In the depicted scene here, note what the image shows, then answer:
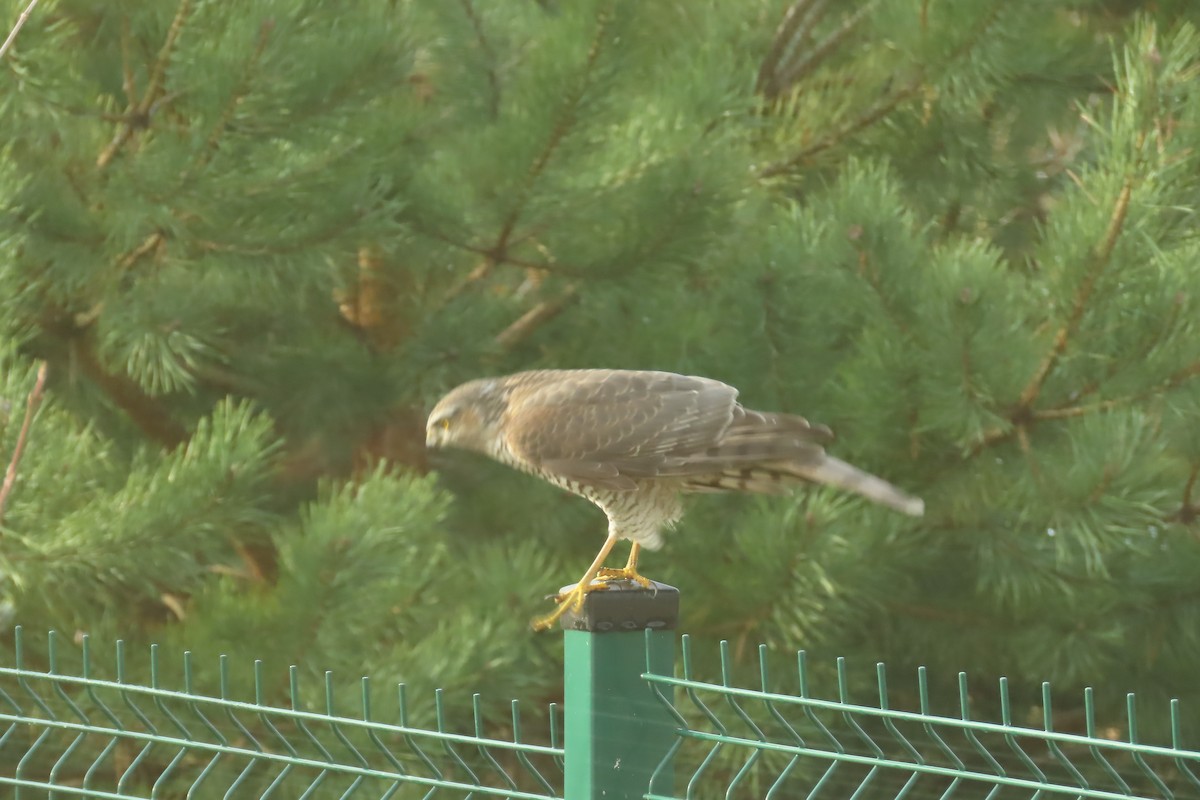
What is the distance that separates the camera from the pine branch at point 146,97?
7.20 ft

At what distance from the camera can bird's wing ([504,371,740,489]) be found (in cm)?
162

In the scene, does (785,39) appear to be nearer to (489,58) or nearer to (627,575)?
(489,58)

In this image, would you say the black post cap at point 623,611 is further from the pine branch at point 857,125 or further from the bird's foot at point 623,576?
the pine branch at point 857,125

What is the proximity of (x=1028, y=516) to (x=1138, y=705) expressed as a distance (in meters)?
0.58

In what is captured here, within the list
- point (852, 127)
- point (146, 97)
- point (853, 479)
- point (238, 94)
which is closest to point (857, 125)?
point (852, 127)

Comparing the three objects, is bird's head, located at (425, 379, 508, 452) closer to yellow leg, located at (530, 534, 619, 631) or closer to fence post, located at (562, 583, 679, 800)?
yellow leg, located at (530, 534, 619, 631)

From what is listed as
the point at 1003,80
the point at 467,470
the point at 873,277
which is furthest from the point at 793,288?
the point at 467,470

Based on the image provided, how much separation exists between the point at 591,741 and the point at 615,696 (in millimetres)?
36

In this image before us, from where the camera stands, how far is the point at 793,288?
241cm

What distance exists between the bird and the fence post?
419 mm

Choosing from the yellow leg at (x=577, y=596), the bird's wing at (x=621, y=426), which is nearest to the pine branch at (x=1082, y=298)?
the bird's wing at (x=621, y=426)

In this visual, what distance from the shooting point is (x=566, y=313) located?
2.67 m

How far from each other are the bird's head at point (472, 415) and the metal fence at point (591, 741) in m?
0.32

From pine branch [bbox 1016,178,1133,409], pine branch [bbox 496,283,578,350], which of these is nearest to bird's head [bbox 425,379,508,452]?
pine branch [bbox 496,283,578,350]
